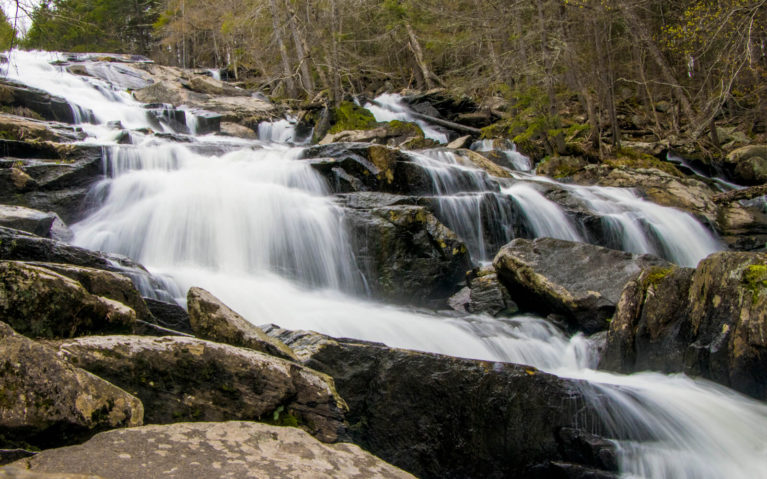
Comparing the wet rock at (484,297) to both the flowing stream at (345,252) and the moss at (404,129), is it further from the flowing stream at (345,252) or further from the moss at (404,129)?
the moss at (404,129)

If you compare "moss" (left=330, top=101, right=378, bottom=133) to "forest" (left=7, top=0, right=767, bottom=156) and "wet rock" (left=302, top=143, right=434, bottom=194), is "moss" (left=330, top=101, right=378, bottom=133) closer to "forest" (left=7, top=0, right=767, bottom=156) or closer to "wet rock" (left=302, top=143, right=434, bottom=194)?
"forest" (left=7, top=0, right=767, bottom=156)

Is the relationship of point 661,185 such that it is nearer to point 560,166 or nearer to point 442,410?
point 560,166

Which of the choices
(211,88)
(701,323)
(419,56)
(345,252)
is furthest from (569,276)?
(419,56)

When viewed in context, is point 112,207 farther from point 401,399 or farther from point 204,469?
point 204,469

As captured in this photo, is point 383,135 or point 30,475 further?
point 383,135

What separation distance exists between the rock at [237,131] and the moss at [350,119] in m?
2.75

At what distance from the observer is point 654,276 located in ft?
19.1

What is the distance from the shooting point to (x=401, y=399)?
3.84 metres

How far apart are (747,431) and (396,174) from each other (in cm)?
739

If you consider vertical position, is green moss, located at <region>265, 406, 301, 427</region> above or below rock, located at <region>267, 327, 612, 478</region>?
above

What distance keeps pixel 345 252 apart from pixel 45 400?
6.44 meters

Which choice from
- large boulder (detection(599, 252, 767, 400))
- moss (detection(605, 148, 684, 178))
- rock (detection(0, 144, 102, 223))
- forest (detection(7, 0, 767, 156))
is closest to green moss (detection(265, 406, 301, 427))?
forest (detection(7, 0, 767, 156))

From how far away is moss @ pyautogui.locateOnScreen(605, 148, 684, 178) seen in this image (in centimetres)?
1431

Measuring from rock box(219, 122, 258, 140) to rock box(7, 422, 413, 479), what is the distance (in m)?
15.7
